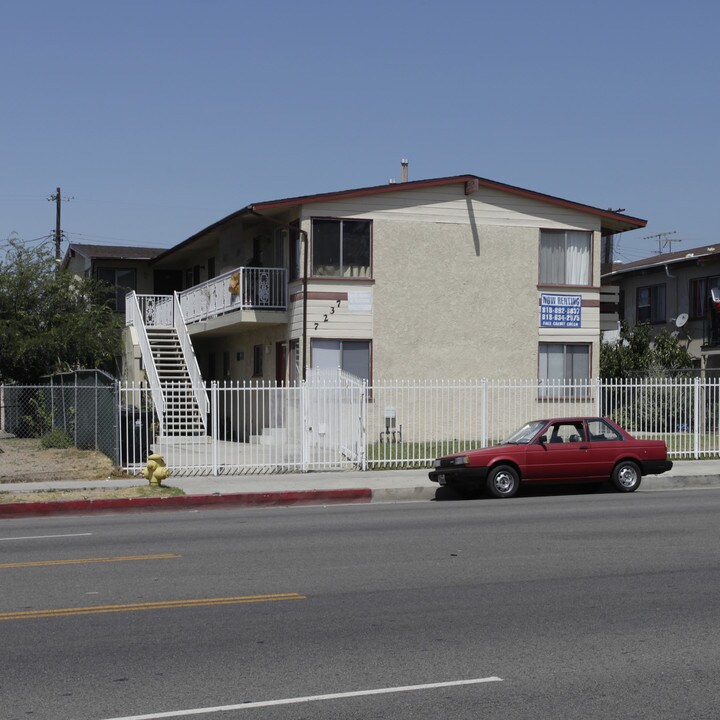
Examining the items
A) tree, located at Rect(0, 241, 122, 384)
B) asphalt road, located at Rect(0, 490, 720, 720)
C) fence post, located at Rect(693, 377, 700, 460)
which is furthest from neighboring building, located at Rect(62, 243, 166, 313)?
asphalt road, located at Rect(0, 490, 720, 720)

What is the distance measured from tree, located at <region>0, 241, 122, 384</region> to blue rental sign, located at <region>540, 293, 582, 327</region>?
51.7 feet

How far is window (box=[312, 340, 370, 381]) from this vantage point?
2834 centimetres

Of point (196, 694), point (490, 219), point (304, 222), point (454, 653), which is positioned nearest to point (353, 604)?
point (454, 653)

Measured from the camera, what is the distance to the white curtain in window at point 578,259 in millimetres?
30719

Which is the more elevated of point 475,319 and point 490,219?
point 490,219

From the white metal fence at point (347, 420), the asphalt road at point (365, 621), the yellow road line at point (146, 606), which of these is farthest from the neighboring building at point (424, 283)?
the yellow road line at point (146, 606)

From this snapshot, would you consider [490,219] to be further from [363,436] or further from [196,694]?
[196,694]

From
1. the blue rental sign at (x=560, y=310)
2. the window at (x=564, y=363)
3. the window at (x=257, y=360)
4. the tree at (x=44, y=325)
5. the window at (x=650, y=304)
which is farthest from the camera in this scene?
the window at (x=650, y=304)

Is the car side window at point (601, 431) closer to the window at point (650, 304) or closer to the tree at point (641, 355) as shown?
the tree at point (641, 355)

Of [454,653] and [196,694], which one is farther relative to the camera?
[454,653]

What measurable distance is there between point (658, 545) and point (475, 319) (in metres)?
17.8

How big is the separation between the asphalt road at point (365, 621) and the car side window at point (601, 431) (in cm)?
475

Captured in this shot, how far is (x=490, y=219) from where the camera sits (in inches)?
1179

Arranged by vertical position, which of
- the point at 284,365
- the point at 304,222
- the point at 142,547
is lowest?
the point at 142,547
